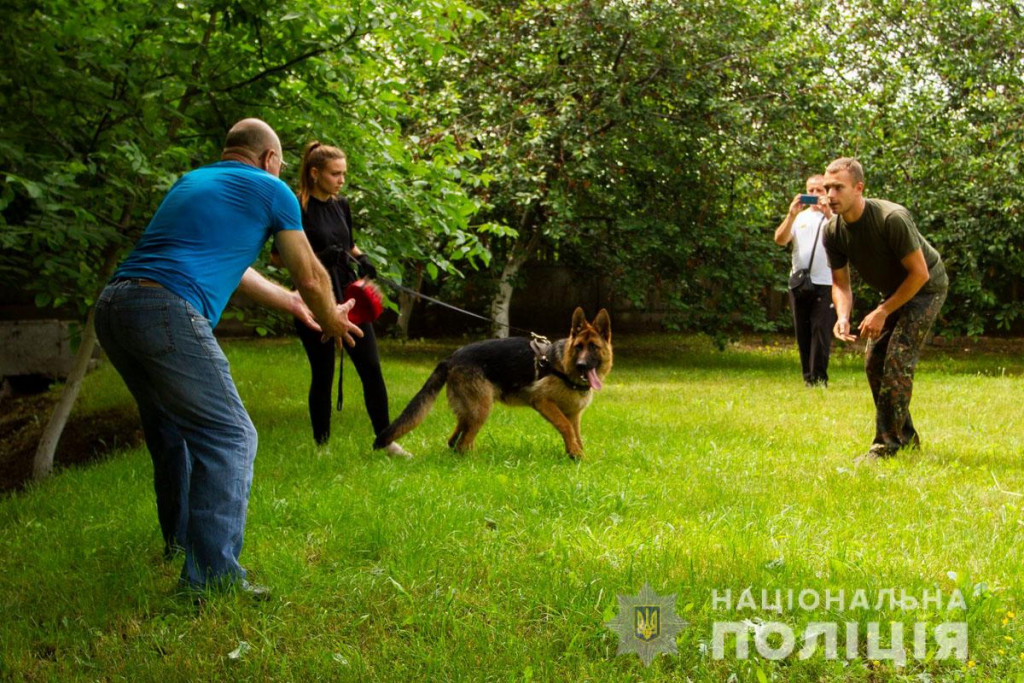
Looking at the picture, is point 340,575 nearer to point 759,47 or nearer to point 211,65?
point 211,65

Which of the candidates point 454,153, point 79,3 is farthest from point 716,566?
point 79,3

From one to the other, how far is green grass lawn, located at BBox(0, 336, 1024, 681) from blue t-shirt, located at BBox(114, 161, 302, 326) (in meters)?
1.31

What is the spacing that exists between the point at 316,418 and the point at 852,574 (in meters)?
4.37

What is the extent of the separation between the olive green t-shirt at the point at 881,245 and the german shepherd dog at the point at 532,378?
1.72 m

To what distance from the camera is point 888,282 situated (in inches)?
250

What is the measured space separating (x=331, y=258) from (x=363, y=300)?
3.17 feet

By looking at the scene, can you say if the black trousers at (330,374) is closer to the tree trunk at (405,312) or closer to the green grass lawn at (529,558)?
the green grass lawn at (529,558)

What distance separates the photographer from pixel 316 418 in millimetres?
6984

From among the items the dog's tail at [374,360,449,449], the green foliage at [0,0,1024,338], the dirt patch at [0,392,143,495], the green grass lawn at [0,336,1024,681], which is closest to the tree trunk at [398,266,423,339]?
the green foliage at [0,0,1024,338]

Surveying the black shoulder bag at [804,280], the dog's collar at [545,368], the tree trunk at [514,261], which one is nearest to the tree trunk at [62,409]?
the dog's collar at [545,368]

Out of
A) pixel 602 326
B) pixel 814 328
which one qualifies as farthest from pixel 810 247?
pixel 602 326

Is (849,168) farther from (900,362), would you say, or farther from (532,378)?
→ (532,378)

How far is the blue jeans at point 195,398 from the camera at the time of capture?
362 cm

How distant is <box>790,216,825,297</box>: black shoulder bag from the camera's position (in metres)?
10.5
